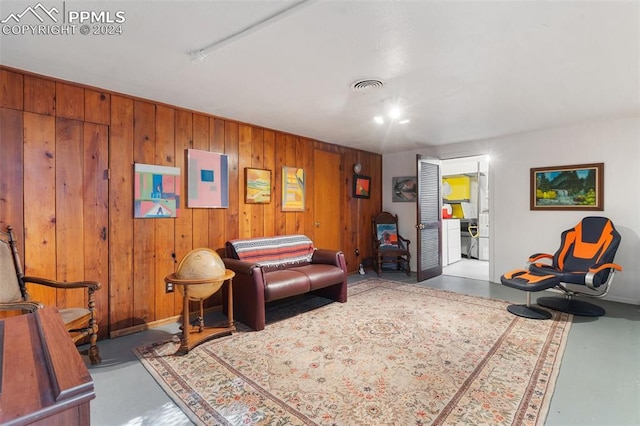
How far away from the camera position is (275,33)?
1964 mm

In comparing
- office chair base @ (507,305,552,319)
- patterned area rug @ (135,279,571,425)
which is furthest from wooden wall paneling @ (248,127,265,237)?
office chair base @ (507,305,552,319)

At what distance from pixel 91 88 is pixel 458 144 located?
5190 mm

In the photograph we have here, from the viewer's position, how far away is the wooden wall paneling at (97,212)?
2799 millimetres

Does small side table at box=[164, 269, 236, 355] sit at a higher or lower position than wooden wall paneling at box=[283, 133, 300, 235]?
lower

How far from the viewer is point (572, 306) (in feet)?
11.9

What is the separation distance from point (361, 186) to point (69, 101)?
4.45 m

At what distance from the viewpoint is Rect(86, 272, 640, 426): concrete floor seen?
1789 millimetres

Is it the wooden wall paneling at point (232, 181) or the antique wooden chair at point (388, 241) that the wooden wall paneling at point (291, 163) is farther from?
the antique wooden chair at point (388, 241)

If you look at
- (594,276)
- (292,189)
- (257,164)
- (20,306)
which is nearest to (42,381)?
(20,306)

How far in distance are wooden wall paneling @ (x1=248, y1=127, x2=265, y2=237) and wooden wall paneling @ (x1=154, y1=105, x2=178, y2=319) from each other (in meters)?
1.04

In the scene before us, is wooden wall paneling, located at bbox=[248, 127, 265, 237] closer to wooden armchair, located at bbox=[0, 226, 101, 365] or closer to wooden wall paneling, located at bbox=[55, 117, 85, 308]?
wooden wall paneling, located at bbox=[55, 117, 85, 308]

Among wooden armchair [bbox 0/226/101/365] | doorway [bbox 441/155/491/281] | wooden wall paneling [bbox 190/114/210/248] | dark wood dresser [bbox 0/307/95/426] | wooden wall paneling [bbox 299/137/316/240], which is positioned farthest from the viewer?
doorway [bbox 441/155/491/281]

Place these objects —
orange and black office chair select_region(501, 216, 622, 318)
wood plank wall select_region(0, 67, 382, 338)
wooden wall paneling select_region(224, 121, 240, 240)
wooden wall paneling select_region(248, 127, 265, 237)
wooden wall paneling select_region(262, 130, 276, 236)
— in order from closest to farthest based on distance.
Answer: wood plank wall select_region(0, 67, 382, 338)
orange and black office chair select_region(501, 216, 622, 318)
wooden wall paneling select_region(224, 121, 240, 240)
wooden wall paneling select_region(248, 127, 265, 237)
wooden wall paneling select_region(262, 130, 276, 236)

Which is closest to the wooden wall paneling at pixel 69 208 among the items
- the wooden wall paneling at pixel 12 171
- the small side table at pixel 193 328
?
the wooden wall paneling at pixel 12 171
